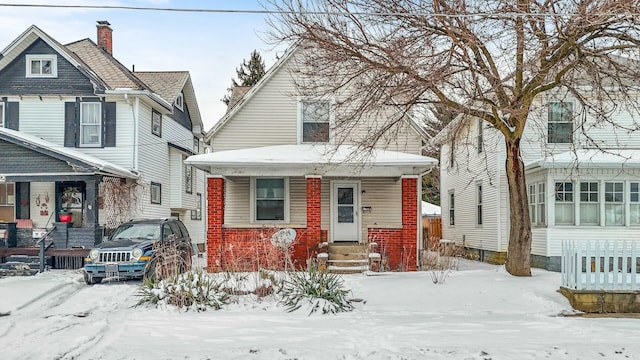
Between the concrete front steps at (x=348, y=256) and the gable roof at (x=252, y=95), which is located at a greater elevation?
the gable roof at (x=252, y=95)

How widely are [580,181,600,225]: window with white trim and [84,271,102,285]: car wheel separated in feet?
44.4

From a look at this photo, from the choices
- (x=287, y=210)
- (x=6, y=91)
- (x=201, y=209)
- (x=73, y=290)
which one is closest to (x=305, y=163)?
(x=287, y=210)

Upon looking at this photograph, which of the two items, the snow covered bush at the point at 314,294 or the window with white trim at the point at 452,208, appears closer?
the snow covered bush at the point at 314,294

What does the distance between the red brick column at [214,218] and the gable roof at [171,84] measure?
8.77 metres

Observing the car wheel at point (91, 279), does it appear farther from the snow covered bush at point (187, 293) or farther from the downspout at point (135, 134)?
the downspout at point (135, 134)

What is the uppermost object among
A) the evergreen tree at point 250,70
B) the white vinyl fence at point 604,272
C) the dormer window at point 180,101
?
the evergreen tree at point 250,70

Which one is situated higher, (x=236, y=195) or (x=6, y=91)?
(x=6, y=91)

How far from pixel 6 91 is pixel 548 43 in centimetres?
1776

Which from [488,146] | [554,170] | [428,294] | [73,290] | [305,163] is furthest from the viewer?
[488,146]

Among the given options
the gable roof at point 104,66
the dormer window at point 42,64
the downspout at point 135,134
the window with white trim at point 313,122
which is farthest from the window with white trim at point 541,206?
the dormer window at point 42,64

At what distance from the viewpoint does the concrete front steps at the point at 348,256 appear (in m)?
14.9

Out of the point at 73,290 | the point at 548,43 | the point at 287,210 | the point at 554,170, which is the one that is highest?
the point at 548,43

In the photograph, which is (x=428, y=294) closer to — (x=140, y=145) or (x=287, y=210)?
(x=287, y=210)

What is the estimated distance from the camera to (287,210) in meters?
17.0
